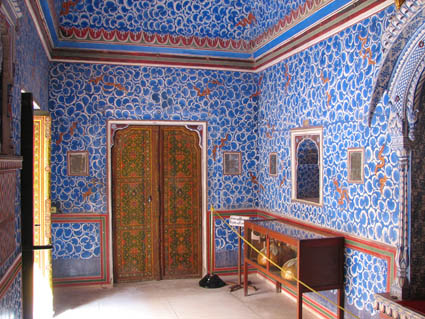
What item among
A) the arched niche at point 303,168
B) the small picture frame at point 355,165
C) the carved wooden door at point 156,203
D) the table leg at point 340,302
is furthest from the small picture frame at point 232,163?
the table leg at point 340,302

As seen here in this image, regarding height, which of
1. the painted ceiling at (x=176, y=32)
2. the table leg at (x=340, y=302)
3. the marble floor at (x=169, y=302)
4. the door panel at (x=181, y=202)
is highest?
the painted ceiling at (x=176, y=32)

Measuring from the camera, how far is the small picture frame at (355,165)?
3852 mm

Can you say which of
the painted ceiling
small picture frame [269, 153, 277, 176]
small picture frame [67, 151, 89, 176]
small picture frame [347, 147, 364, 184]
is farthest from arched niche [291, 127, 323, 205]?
→ small picture frame [67, 151, 89, 176]

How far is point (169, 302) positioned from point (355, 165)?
110 inches

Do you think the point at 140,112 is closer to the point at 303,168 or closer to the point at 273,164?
the point at 273,164

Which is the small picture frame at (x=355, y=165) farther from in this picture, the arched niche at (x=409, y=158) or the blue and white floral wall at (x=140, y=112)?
the blue and white floral wall at (x=140, y=112)

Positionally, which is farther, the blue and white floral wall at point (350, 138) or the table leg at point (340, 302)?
the table leg at point (340, 302)

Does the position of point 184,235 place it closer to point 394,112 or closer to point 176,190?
point 176,190

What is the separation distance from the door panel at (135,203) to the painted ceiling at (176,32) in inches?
44.4

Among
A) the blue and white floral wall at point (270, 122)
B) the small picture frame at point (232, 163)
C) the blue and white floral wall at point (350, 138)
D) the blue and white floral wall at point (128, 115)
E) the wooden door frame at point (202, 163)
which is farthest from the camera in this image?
the small picture frame at point (232, 163)

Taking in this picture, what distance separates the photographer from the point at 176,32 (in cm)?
589

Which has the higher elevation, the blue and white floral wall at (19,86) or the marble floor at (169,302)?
the blue and white floral wall at (19,86)

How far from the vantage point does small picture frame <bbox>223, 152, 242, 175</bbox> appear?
243 inches

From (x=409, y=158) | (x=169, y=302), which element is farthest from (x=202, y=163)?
(x=409, y=158)
